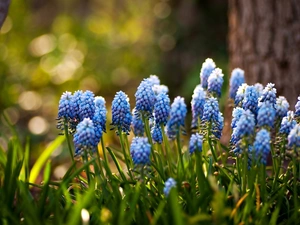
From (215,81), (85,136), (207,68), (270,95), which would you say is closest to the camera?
(85,136)

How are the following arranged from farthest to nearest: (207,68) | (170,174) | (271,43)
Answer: (271,43)
(207,68)
(170,174)

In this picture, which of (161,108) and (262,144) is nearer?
(262,144)

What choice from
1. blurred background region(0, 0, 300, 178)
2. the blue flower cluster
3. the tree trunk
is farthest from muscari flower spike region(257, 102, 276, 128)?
blurred background region(0, 0, 300, 178)

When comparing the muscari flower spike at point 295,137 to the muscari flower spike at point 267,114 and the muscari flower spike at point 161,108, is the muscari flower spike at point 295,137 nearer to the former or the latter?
the muscari flower spike at point 267,114

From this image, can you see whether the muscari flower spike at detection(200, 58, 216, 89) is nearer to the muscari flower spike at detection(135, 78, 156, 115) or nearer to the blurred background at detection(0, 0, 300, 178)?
the muscari flower spike at detection(135, 78, 156, 115)

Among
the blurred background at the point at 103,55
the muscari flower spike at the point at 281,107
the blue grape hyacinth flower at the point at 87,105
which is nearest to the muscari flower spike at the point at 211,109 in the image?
the muscari flower spike at the point at 281,107

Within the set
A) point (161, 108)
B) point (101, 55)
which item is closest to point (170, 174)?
point (161, 108)

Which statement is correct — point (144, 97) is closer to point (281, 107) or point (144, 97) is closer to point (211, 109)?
point (211, 109)

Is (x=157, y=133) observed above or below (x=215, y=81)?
below
